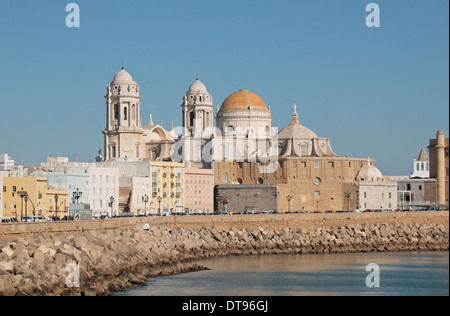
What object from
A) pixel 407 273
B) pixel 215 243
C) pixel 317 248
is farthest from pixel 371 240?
pixel 407 273

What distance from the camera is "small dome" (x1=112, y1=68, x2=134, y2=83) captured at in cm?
10400

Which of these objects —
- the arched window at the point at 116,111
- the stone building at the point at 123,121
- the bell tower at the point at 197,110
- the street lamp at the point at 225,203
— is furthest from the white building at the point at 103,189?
the bell tower at the point at 197,110

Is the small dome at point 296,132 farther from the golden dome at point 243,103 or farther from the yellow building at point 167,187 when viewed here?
the yellow building at point 167,187

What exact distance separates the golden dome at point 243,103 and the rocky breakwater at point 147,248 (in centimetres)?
3958

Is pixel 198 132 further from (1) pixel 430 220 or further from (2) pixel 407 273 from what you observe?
(2) pixel 407 273

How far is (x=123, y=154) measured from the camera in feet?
341

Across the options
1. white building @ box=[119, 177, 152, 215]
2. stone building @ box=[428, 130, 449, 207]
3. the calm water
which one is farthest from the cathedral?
the calm water

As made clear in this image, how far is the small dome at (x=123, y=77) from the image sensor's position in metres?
104

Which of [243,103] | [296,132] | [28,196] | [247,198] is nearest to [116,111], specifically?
[247,198]

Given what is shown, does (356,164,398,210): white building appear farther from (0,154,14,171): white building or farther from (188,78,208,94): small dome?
(0,154,14,171): white building

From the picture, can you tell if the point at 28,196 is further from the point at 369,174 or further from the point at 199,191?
the point at 369,174

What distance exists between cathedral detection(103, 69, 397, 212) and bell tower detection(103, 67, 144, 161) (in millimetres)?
101
